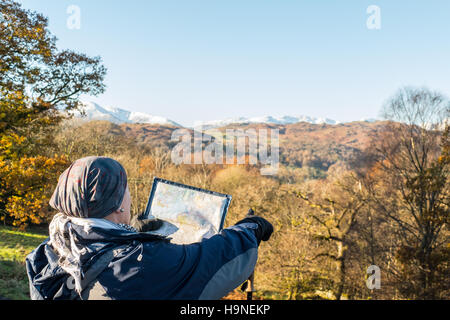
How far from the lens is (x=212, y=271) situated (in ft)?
5.28

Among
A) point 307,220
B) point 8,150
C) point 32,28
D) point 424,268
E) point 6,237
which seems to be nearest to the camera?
point 8,150

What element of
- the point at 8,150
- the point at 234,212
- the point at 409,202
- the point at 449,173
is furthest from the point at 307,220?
the point at 8,150

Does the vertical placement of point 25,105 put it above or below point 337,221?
above

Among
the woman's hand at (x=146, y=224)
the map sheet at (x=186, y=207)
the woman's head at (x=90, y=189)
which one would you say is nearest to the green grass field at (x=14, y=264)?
the map sheet at (x=186, y=207)

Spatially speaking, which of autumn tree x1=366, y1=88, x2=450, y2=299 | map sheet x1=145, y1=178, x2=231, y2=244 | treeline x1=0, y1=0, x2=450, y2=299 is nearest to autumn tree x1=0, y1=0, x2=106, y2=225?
treeline x1=0, y1=0, x2=450, y2=299

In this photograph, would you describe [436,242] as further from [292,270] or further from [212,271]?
[212,271]

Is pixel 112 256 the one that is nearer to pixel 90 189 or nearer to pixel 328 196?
pixel 90 189

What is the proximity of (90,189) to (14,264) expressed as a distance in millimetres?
16126

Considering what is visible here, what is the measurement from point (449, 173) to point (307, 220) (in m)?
9.59

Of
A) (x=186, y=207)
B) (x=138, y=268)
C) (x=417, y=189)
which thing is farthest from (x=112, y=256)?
(x=417, y=189)

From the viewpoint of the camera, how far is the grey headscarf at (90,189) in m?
1.64

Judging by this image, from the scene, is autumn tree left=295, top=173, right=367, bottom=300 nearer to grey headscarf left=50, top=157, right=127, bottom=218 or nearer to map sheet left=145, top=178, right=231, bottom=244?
map sheet left=145, top=178, right=231, bottom=244

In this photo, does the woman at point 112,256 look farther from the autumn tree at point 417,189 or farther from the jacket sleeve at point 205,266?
the autumn tree at point 417,189

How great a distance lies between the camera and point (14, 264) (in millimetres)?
14141
